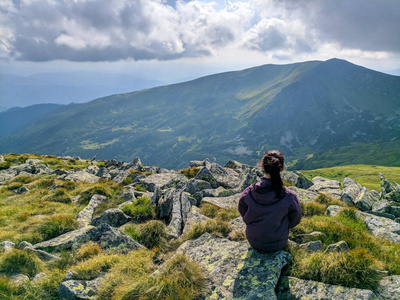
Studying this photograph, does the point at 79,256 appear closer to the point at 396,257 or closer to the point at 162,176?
the point at 396,257

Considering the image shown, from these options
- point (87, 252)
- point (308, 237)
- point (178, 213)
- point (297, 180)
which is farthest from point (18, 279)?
point (297, 180)

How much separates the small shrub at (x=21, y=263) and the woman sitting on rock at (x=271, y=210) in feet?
28.6

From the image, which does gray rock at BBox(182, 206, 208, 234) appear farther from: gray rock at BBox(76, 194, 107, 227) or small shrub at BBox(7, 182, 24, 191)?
small shrub at BBox(7, 182, 24, 191)

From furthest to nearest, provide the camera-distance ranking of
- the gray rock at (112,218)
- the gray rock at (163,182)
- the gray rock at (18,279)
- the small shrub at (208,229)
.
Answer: the gray rock at (163,182)
the gray rock at (112,218)
the small shrub at (208,229)
the gray rock at (18,279)

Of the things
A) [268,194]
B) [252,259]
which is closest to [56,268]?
[252,259]

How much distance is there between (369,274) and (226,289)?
171 inches

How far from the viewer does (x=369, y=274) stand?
6625mm

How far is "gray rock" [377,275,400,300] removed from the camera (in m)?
6.06

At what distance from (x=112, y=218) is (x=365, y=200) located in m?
19.6

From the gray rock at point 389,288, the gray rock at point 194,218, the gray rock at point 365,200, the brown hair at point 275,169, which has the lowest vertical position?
the gray rock at point 365,200

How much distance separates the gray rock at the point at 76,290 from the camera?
Result: 23.2 feet

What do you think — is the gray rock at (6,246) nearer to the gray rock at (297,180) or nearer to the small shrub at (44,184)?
the small shrub at (44,184)

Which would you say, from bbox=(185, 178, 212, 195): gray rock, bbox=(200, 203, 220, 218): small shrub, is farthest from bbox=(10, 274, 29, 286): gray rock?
bbox=(185, 178, 212, 195): gray rock

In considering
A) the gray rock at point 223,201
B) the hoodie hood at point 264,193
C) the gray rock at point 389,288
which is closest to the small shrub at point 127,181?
the gray rock at point 223,201
